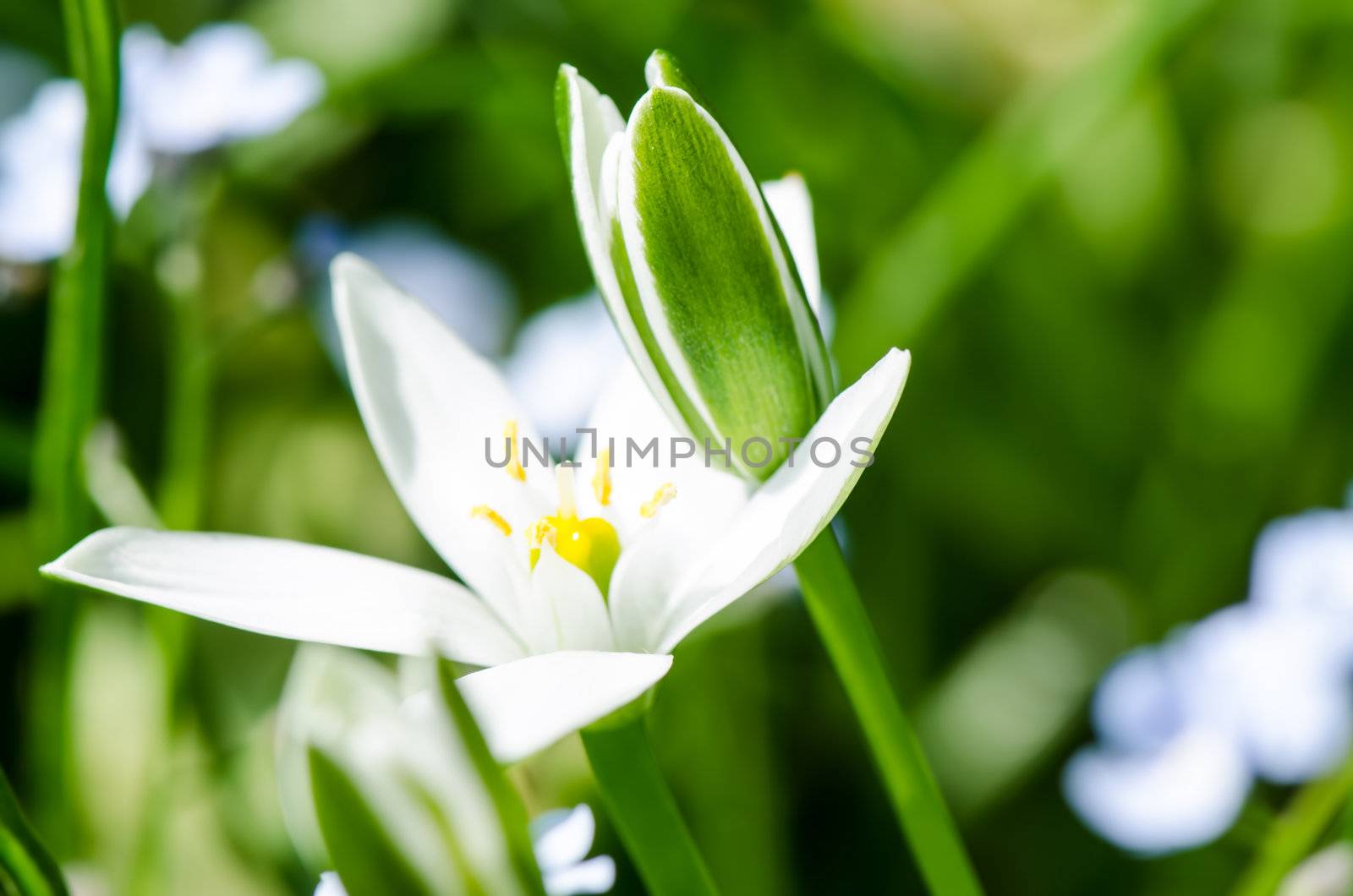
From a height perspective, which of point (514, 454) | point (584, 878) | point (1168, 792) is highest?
point (514, 454)

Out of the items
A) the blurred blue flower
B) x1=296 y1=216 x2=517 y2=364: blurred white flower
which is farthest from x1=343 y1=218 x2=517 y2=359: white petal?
the blurred blue flower

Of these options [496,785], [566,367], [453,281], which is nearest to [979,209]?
[566,367]

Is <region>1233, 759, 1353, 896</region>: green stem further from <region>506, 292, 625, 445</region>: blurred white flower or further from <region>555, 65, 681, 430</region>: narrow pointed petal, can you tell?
<region>506, 292, 625, 445</region>: blurred white flower

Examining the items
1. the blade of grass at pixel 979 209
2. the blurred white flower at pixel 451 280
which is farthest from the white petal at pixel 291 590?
the blurred white flower at pixel 451 280

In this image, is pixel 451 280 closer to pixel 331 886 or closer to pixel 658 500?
pixel 658 500

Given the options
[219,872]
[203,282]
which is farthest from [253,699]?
[203,282]

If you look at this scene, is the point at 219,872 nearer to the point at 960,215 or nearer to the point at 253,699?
the point at 253,699
